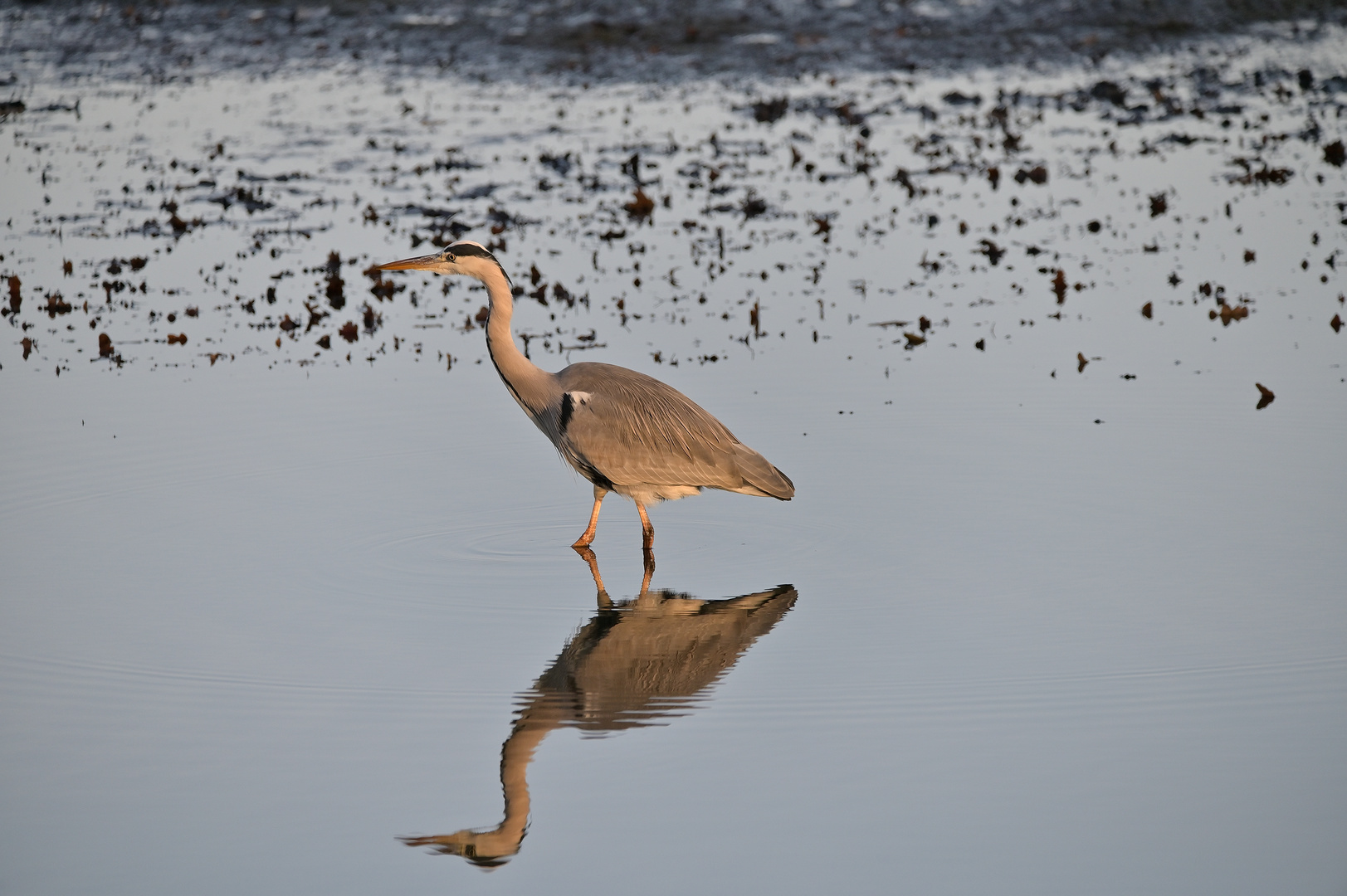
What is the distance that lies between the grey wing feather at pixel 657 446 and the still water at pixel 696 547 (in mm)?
399

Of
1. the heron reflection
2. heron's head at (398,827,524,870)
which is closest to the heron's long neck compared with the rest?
the heron reflection

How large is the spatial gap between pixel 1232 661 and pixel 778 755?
219cm

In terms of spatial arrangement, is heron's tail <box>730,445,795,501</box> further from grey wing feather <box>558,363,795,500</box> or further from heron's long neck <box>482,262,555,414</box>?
heron's long neck <box>482,262,555,414</box>

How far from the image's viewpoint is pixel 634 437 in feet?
28.8

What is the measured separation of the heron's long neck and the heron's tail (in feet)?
4.11

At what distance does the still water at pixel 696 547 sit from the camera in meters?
5.43

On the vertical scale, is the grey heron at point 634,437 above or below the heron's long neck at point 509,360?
below

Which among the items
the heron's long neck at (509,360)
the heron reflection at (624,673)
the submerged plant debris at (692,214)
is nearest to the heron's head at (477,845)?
the heron reflection at (624,673)

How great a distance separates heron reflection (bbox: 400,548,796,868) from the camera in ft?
17.9

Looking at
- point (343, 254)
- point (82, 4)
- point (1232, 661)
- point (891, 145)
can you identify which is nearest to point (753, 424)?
point (1232, 661)

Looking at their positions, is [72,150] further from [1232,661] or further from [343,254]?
[1232,661]

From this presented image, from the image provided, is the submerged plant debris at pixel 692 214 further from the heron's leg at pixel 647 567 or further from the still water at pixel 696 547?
the heron's leg at pixel 647 567

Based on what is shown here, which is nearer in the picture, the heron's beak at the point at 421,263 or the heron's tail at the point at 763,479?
the heron's tail at the point at 763,479

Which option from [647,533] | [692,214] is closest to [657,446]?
[647,533]
